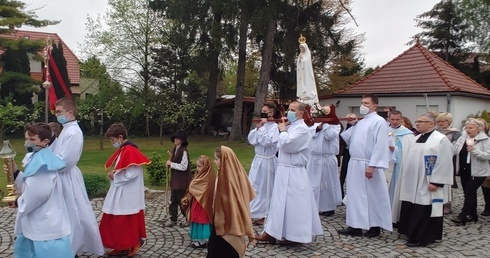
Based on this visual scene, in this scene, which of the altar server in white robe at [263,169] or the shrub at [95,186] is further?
the shrub at [95,186]

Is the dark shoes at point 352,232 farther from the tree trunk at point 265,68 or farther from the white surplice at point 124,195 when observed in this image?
the tree trunk at point 265,68

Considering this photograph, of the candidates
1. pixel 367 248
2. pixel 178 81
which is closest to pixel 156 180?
pixel 367 248

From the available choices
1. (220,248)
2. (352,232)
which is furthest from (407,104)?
(220,248)

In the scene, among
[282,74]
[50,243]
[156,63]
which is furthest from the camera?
[156,63]

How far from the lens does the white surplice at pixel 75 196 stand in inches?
194

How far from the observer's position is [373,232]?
6.71 m

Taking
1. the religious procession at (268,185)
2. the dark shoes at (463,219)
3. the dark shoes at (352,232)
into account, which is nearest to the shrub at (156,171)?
the religious procession at (268,185)

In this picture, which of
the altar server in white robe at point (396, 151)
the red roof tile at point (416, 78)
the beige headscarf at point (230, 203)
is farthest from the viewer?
the red roof tile at point (416, 78)

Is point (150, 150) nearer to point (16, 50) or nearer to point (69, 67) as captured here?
point (16, 50)

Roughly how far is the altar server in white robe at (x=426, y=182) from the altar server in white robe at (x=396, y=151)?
53 centimetres

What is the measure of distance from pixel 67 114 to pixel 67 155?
1.88ft

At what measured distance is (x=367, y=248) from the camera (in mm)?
6102

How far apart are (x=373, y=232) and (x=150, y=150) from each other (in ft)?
52.0

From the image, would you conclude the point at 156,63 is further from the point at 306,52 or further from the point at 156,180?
the point at 306,52
